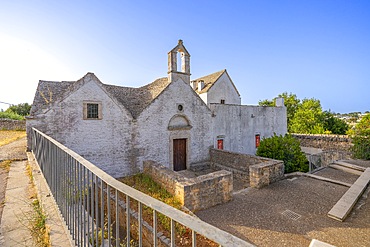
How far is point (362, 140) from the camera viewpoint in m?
14.0

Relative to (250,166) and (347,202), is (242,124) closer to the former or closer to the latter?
(250,166)

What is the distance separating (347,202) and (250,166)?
3837 millimetres

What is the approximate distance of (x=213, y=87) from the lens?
21.9m

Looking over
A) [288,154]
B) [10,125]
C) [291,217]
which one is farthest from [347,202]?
[10,125]

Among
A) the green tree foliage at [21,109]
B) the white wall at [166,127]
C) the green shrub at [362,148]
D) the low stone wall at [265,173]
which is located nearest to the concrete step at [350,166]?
the green shrub at [362,148]

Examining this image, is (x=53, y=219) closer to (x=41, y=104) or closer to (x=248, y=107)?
(x=41, y=104)

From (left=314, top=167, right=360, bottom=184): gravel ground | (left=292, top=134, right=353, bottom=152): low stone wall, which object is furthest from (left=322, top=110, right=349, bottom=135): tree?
(left=314, top=167, right=360, bottom=184): gravel ground

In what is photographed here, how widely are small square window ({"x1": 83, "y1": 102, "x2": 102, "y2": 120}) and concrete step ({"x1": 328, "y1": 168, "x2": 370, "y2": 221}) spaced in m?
11.2

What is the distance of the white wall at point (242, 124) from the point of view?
15.7 m

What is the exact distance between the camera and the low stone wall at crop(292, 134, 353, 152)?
1720 centimetres

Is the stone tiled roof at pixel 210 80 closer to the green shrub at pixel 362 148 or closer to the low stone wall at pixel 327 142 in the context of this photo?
the low stone wall at pixel 327 142

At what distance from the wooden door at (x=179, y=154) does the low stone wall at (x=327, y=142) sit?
14.2m

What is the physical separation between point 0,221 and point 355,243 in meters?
8.07

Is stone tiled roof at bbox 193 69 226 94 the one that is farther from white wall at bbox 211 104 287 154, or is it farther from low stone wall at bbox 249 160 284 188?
low stone wall at bbox 249 160 284 188
